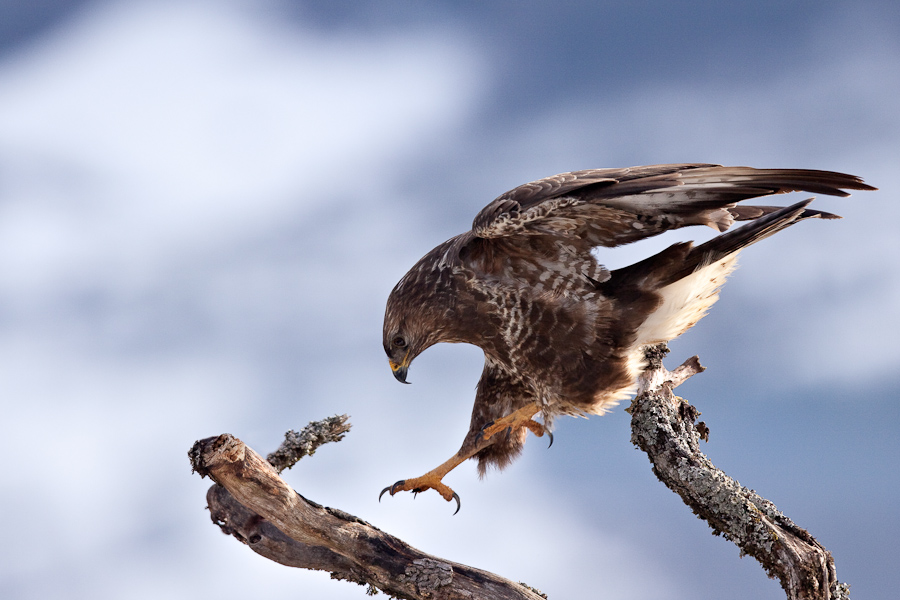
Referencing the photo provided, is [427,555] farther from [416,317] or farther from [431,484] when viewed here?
[416,317]

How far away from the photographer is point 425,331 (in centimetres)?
422

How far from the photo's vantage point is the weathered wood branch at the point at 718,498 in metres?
3.50

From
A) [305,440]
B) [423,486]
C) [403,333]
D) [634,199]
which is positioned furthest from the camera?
[423,486]

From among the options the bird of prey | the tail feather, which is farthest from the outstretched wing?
the tail feather

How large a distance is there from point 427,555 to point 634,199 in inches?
79.5

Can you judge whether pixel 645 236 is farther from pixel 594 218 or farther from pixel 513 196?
pixel 513 196

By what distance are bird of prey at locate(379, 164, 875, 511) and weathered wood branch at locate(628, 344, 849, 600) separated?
221mm

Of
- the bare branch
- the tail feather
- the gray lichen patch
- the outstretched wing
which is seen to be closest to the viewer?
the outstretched wing

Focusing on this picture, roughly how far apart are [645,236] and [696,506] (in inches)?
56.5

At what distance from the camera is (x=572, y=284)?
12.7 ft

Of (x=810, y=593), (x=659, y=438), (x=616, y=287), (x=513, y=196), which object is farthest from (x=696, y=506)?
(x=513, y=196)

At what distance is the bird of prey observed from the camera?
3.38 meters

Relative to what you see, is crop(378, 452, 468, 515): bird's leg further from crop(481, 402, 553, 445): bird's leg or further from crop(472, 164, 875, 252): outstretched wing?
crop(472, 164, 875, 252): outstretched wing

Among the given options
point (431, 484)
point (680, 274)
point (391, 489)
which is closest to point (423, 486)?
point (431, 484)
